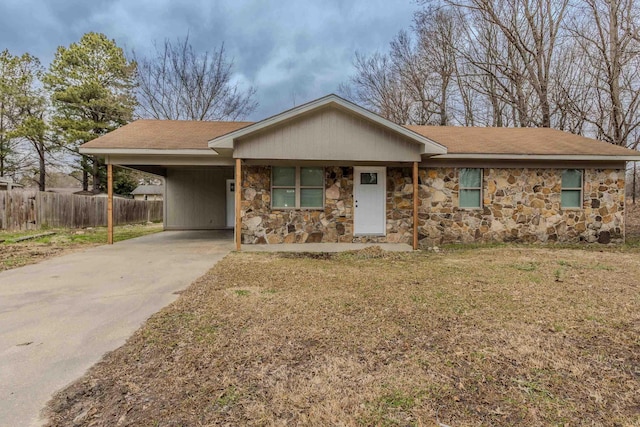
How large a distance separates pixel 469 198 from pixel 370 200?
2.66m

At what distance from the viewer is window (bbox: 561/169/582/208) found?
29.4 ft

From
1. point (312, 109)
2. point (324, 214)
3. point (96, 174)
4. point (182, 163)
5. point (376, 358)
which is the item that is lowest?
point (376, 358)

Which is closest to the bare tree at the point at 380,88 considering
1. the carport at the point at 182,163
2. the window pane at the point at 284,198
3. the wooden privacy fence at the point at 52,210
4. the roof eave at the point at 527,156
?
the carport at the point at 182,163

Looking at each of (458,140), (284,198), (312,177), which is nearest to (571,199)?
(458,140)

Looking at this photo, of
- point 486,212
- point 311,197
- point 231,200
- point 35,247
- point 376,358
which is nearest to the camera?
point 376,358

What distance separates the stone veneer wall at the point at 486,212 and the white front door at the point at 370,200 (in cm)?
14

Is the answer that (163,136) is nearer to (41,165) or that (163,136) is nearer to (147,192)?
(41,165)

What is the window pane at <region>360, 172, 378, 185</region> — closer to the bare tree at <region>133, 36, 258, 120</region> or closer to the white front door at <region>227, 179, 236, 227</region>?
the white front door at <region>227, 179, 236, 227</region>

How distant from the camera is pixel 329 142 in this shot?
25.0 feet

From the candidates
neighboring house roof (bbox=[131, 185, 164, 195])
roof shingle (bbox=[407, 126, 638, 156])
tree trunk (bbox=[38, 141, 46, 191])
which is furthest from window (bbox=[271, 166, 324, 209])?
neighboring house roof (bbox=[131, 185, 164, 195])

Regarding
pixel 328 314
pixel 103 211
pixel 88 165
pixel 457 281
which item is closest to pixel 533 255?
pixel 457 281

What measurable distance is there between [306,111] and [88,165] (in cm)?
2364

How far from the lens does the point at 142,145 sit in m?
8.42

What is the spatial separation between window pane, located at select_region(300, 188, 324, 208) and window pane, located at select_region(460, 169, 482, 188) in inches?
148
